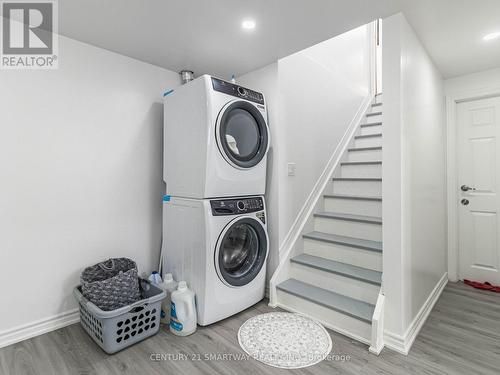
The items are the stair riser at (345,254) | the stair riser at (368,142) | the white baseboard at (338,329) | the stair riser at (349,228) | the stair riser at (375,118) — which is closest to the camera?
the white baseboard at (338,329)

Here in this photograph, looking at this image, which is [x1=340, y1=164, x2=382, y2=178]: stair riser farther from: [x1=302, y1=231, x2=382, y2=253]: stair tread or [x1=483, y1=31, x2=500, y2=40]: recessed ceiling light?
[x1=483, y1=31, x2=500, y2=40]: recessed ceiling light

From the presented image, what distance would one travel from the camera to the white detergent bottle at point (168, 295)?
2006 mm

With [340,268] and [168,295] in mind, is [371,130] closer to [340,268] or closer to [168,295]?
[340,268]

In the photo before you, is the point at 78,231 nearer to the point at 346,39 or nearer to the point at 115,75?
the point at 115,75

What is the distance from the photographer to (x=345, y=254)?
2270mm

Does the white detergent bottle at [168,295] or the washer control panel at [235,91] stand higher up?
the washer control panel at [235,91]

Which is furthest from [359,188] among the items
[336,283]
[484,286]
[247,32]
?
[247,32]

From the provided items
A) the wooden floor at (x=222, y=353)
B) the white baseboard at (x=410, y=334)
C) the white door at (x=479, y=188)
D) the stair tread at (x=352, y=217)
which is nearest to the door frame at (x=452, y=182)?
the white door at (x=479, y=188)

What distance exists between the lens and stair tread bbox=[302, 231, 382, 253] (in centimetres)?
213

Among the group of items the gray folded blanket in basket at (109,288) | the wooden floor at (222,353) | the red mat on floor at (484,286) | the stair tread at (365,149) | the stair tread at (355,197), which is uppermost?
the stair tread at (365,149)

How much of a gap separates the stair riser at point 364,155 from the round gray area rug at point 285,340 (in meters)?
1.92

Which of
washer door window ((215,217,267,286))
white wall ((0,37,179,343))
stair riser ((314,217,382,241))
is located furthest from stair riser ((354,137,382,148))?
white wall ((0,37,179,343))

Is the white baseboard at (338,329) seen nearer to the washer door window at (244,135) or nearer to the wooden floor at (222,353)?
the wooden floor at (222,353)

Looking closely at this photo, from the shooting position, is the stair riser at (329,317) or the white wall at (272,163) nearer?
the stair riser at (329,317)
